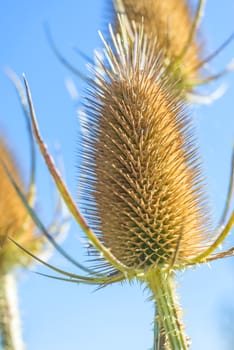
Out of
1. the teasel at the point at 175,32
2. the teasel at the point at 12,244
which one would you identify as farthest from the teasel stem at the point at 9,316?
the teasel at the point at 175,32

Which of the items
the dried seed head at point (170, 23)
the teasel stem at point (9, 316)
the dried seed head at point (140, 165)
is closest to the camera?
the dried seed head at point (140, 165)

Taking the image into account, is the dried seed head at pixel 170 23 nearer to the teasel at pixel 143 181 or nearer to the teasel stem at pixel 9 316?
the teasel stem at pixel 9 316

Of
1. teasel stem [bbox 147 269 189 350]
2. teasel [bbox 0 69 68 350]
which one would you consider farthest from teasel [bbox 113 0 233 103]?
teasel stem [bbox 147 269 189 350]

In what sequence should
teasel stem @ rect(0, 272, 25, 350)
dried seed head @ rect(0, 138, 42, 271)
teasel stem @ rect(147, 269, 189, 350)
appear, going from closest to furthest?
teasel stem @ rect(147, 269, 189, 350) → teasel stem @ rect(0, 272, 25, 350) → dried seed head @ rect(0, 138, 42, 271)

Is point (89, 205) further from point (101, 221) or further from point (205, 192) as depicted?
point (205, 192)

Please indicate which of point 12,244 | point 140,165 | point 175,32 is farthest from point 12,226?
point 140,165

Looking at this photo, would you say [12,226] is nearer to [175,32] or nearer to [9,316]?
[9,316]

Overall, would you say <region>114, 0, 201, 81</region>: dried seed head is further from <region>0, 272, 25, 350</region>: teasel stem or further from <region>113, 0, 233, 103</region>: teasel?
<region>0, 272, 25, 350</region>: teasel stem
